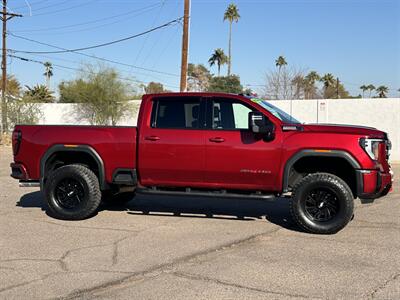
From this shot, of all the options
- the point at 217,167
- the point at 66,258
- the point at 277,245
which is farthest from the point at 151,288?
the point at 217,167

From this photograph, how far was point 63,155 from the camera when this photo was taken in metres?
8.22

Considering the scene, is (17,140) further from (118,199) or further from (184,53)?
(184,53)

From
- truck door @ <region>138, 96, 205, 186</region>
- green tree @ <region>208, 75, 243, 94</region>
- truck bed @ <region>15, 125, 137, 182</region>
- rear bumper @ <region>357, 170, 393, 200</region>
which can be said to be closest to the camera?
rear bumper @ <region>357, 170, 393, 200</region>

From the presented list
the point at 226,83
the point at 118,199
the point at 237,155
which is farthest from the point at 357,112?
the point at 226,83

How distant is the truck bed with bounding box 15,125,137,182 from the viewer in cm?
768

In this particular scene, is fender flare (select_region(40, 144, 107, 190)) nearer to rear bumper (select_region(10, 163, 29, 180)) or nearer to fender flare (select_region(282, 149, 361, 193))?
rear bumper (select_region(10, 163, 29, 180))

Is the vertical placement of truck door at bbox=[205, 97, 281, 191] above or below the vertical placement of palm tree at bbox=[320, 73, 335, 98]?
below

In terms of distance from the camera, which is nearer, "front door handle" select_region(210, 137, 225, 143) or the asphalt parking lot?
the asphalt parking lot

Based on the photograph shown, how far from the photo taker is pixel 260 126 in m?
7.07

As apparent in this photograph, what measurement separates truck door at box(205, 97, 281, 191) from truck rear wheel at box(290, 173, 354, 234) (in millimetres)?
452

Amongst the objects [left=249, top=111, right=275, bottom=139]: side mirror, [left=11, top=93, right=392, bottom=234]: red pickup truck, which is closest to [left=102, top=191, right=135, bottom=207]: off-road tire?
[left=11, top=93, right=392, bottom=234]: red pickup truck

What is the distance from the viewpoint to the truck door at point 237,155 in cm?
714

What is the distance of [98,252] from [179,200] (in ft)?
12.9

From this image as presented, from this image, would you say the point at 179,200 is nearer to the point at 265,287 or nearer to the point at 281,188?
the point at 281,188
